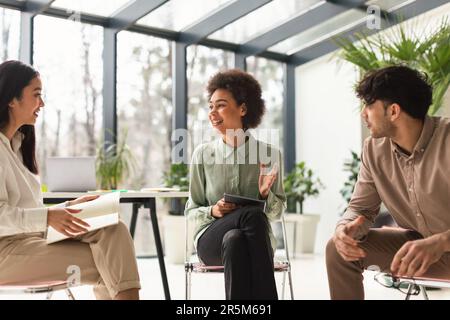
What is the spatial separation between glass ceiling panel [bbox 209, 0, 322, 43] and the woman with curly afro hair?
135 inches

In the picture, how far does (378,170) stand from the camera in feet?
7.16

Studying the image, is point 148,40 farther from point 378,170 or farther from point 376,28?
point 378,170

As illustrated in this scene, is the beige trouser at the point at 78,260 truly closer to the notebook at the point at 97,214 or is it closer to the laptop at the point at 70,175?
the notebook at the point at 97,214

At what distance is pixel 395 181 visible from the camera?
2143mm

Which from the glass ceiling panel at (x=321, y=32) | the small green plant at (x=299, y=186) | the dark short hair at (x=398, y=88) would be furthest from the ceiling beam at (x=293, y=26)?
the dark short hair at (x=398, y=88)

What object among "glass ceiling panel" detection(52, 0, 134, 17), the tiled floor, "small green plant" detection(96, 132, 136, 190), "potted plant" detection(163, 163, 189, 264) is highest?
"glass ceiling panel" detection(52, 0, 134, 17)

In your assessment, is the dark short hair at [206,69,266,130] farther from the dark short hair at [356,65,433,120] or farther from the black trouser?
the dark short hair at [356,65,433,120]

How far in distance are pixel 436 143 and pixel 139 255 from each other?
4681mm

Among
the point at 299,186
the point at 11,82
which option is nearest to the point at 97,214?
the point at 11,82

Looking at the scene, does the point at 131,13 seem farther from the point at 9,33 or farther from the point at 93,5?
the point at 9,33

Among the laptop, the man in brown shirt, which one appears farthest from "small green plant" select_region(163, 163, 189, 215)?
the man in brown shirt

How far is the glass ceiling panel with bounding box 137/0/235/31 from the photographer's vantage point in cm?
584

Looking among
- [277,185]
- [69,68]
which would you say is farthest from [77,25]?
[277,185]

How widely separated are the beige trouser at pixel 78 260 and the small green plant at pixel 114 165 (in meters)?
3.52
